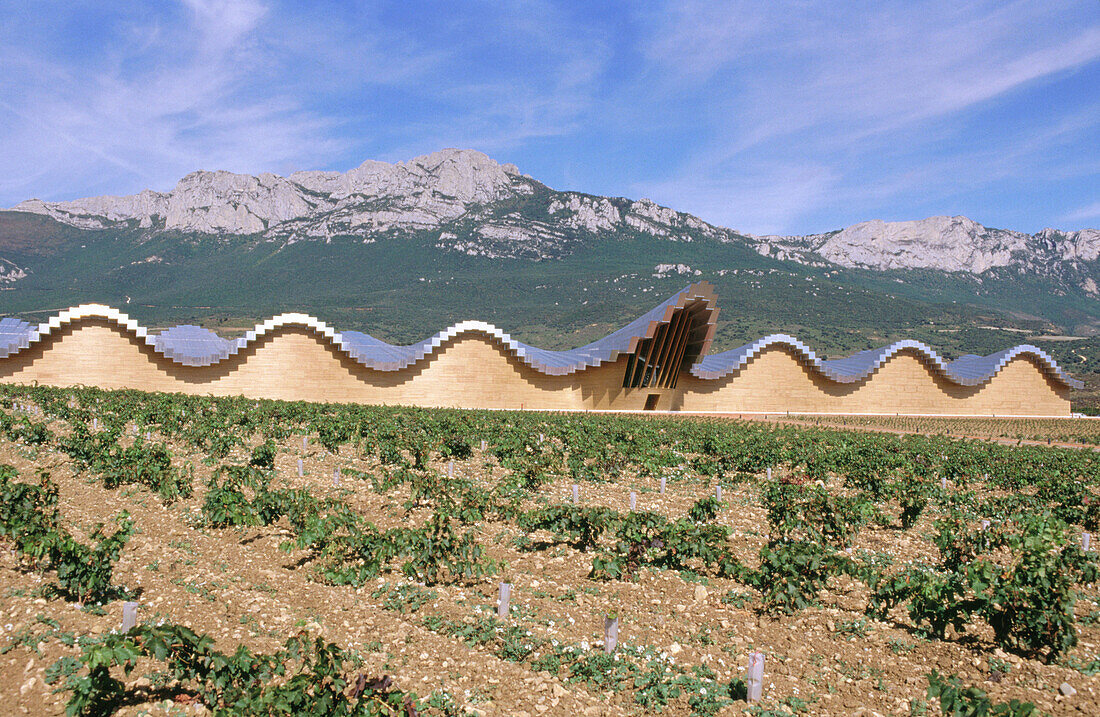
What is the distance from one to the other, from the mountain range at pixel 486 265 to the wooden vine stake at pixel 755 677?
81380 millimetres

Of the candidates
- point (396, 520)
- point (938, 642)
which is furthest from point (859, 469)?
point (396, 520)

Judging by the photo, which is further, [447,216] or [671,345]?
[447,216]

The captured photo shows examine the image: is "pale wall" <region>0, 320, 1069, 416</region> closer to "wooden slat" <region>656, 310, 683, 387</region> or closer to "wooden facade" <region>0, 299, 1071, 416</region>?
"wooden facade" <region>0, 299, 1071, 416</region>

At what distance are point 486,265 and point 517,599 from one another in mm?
121197

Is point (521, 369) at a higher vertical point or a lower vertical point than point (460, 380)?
higher

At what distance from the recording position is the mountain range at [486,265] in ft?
326

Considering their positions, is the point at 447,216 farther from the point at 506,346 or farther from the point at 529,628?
the point at 529,628

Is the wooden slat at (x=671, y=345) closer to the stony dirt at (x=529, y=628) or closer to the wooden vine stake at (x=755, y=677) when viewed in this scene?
the stony dirt at (x=529, y=628)

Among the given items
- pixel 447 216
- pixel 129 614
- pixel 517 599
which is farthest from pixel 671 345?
pixel 447 216

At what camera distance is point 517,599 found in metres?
8.02

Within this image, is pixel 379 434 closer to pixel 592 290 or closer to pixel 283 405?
pixel 283 405

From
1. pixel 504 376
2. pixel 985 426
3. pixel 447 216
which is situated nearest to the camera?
pixel 504 376

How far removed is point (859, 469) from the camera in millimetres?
16438

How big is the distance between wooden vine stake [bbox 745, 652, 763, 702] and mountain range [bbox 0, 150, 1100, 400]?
81380mm
